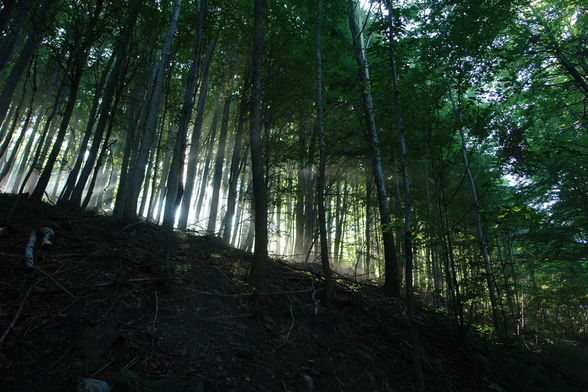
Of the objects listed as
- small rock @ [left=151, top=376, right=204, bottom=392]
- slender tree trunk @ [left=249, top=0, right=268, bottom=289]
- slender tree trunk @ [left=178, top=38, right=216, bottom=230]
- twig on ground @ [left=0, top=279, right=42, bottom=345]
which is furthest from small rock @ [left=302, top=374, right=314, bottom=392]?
slender tree trunk @ [left=178, top=38, right=216, bottom=230]

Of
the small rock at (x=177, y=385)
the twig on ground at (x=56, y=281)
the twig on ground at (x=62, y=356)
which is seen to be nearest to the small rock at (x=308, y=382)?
the small rock at (x=177, y=385)

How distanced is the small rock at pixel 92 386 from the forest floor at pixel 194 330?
0.30 feet

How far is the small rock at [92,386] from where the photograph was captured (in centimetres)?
237

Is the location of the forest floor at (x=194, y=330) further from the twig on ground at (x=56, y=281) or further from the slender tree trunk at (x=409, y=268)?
the slender tree trunk at (x=409, y=268)

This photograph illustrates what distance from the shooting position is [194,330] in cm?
369

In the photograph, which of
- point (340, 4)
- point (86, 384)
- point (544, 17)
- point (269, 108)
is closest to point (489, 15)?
point (544, 17)

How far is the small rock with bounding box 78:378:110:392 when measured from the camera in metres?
2.37

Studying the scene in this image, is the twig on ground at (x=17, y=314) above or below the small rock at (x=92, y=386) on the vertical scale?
above

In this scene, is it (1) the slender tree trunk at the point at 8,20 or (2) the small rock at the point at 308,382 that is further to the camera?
(1) the slender tree trunk at the point at 8,20

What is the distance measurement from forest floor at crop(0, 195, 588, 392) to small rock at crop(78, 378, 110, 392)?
91mm

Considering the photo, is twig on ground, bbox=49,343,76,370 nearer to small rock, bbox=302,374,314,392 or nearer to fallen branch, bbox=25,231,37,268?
fallen branch, bbox=25,231,37,268

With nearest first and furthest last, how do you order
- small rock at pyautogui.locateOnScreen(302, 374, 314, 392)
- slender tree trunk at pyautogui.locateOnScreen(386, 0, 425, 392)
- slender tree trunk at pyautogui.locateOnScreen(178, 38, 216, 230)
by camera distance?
small rock at pyautogui.locateOnScreen(302, 374, 314, 392) < slender tree trunk at pyautogui.locateOnScreen(386, 0, 425, 392) < slender tree trunk at pyautogui.locateOnScreen(178, 38, 216, 230)

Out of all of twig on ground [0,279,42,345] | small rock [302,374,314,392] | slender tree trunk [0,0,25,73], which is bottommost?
small rock [302,374,314,392]

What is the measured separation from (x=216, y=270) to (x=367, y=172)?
30.5 feet
